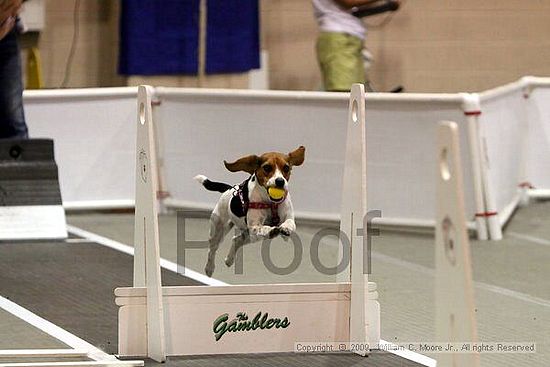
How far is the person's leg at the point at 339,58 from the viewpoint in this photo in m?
8.18

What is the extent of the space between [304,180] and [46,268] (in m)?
1.78

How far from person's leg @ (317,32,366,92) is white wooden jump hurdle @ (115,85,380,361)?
12.2 ft

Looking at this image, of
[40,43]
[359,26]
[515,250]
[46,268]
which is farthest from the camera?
[40,43]

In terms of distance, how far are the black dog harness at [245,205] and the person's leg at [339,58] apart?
4.06 metres

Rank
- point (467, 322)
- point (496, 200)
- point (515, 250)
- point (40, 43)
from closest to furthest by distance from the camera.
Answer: point (467, 322) < point (515, 250) < point (496, 200) < point (40, 43)

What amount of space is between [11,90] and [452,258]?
160 inches

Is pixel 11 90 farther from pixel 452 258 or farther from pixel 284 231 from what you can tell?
pixel 452 258

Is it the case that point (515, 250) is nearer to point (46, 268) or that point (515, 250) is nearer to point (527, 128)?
point (527, 128)


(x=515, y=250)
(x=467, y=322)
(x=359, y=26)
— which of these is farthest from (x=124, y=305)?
(x=359, y=26)

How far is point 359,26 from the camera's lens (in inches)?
323

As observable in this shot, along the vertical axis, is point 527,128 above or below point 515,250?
above

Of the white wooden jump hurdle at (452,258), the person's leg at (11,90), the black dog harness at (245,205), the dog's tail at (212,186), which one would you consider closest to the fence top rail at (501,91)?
the person's leg at (11,90)

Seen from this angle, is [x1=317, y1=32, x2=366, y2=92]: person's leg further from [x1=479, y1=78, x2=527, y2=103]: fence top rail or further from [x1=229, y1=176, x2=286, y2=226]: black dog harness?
[x1=229, y1=176, x2=286, y2=226]: black dog harness

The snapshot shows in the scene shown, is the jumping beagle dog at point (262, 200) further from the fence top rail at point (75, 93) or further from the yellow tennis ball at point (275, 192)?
the fence top rail at point (75, 93)
